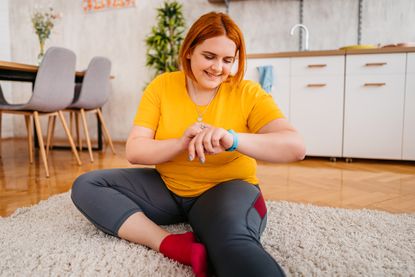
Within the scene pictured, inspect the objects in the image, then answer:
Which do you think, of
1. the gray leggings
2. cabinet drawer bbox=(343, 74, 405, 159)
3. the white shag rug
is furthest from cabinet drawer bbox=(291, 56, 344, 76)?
the gray leggings

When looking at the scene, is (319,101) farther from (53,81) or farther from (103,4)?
(103,4)

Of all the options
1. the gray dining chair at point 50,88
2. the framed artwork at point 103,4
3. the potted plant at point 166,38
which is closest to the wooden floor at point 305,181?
the gray dining chair at point 50,88

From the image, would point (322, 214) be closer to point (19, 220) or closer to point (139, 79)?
point (19, 220)

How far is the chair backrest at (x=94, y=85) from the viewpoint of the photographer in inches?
124

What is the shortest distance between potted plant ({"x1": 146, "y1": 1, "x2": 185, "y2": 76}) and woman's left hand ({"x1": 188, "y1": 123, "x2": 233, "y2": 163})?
2896 mm

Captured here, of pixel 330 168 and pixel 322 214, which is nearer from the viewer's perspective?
pixel 322 214

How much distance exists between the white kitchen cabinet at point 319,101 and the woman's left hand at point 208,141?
2214 millimetres

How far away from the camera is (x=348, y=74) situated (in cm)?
286

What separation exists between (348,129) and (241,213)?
225 cm

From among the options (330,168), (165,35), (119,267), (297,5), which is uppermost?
(297,5)

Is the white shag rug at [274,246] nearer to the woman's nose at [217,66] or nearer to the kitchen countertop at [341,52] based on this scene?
the woman's nose at [217,66]

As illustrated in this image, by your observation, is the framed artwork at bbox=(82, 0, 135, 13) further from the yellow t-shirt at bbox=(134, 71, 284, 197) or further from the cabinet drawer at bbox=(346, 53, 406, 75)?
the yellow t-shirt at bbox=(134, 71, 284, 197)

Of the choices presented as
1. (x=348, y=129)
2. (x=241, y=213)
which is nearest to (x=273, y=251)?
(x=241, y=213)

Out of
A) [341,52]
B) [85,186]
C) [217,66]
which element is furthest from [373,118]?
[85,186]
